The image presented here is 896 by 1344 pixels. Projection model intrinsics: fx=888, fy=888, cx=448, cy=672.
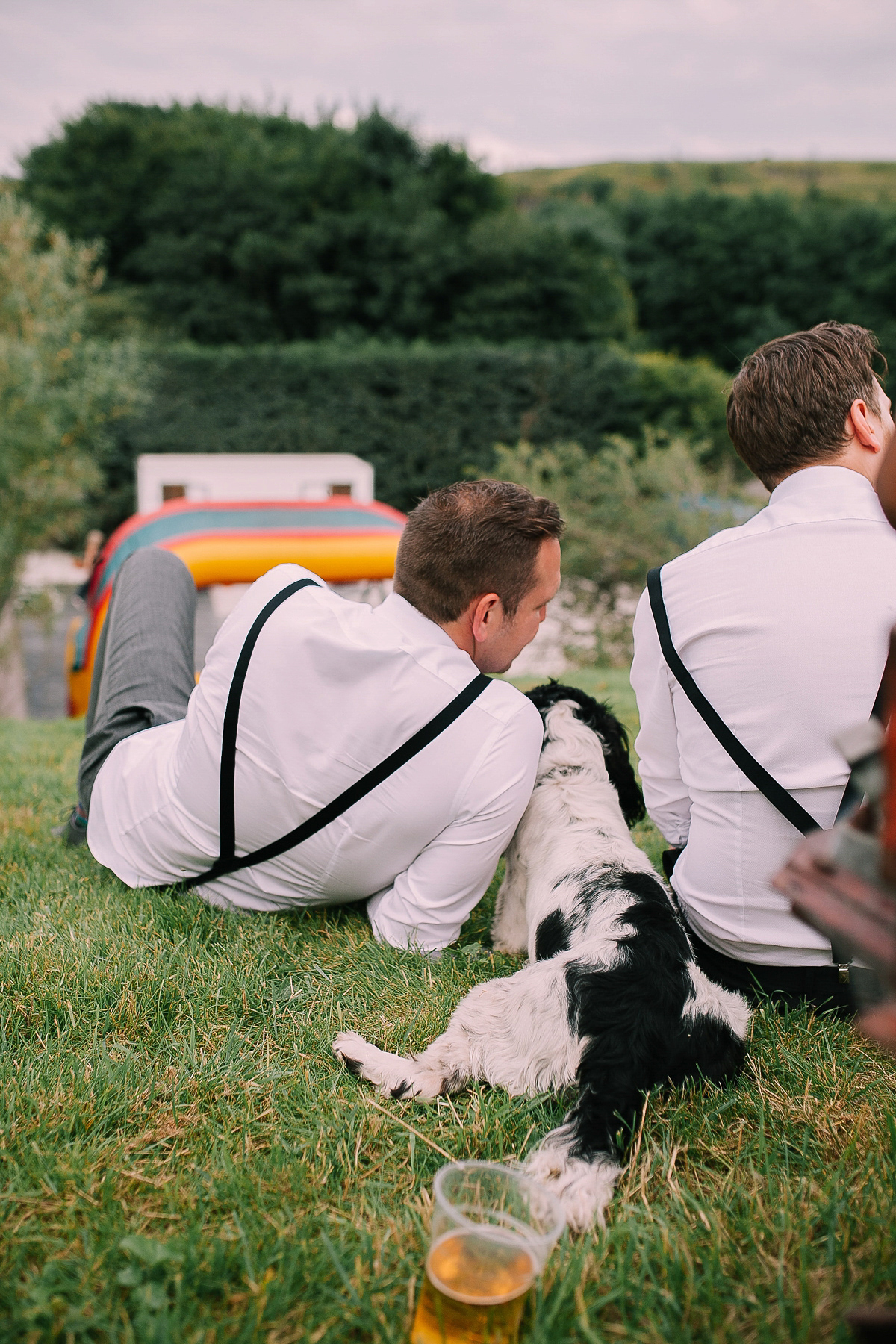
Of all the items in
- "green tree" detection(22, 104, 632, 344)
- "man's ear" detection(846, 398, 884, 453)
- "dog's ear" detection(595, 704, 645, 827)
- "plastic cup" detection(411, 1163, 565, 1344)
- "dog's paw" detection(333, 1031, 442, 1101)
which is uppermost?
"green tree" detection(22, 104, 632, 344)

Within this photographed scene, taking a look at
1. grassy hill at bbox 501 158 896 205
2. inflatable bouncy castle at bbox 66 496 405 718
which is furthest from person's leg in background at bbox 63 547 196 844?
grassy hill at bbox 501 158 896 205

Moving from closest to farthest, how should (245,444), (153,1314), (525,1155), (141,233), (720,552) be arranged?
(153,1314) < (525,1155) < (720,552) < (245,444) < (141,233)

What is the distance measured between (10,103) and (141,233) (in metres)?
5.65

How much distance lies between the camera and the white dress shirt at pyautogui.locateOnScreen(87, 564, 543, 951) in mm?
2268

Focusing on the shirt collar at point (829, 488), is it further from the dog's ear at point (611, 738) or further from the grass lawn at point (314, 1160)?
the grass lawn at point (314, 1160)

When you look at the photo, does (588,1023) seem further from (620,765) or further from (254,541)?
(254,541)

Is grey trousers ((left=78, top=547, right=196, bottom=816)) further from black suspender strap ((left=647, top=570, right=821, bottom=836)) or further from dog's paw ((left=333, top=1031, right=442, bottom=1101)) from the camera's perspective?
black suspender strap ((left=647, top=570, right=821, bottom=836))

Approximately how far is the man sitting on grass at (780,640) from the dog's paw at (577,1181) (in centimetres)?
72

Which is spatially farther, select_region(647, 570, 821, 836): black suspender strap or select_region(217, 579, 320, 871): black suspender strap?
select_region(217, 579, 320, 871): black suspender strap

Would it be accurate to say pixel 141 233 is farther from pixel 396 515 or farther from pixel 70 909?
pixel 70 909

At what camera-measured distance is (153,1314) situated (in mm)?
1315

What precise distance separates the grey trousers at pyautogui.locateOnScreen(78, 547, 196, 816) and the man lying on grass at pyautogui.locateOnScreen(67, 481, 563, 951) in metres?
0.58

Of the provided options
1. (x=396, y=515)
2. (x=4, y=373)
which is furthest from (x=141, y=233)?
(x=396, y=515)

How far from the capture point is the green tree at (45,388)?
11.0 meters
